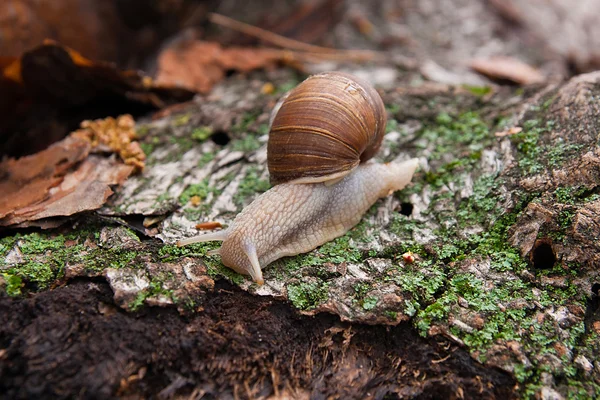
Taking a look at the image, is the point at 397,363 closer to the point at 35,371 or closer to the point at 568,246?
the point at 568,246

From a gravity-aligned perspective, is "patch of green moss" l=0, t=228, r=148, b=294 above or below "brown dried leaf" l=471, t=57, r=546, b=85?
above

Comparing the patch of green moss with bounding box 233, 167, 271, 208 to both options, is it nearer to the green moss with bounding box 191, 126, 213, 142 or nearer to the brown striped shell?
the brown striped shell

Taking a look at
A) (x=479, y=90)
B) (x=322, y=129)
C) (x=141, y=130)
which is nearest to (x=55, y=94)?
(x=141, y=130)

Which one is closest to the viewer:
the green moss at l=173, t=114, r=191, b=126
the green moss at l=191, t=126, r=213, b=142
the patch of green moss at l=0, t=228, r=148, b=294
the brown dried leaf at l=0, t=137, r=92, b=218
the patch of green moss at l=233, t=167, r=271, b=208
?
the patch of green moss at l=0, t=228, r=148, b=294

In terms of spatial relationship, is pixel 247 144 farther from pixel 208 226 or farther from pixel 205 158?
pixel 208 226

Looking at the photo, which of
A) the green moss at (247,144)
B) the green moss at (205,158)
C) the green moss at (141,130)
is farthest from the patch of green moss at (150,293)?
the green moss at (141,130)

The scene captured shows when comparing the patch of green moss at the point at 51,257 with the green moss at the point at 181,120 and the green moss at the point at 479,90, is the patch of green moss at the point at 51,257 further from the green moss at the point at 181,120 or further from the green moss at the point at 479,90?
the green moss at the point at 479,90

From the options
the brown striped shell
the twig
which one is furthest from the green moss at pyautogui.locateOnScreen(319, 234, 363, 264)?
the twig

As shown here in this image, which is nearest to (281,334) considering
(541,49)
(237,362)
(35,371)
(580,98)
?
(237,362)

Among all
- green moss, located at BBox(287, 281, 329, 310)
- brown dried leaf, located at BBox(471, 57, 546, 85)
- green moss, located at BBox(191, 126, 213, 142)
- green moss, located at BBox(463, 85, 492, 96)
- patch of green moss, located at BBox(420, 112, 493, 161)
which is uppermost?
green moss, located at BBox(191, 126, 213, 142)
